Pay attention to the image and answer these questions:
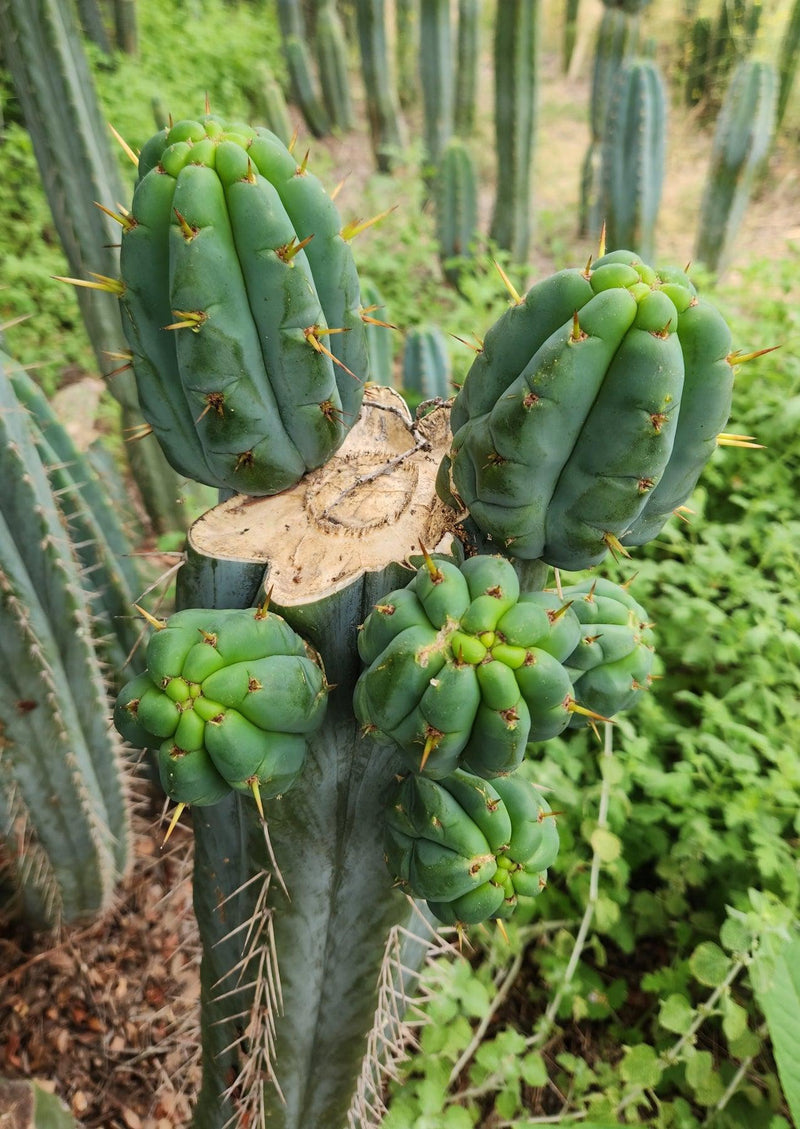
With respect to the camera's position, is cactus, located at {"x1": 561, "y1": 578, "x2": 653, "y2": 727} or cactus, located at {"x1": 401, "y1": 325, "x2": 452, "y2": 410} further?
cactus, located at {"x1": 401, "y1": 325, "x2": 452, "y2": 410}

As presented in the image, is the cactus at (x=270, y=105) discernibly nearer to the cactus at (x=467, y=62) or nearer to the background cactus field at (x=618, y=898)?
the cactus at (x=467, y=62)

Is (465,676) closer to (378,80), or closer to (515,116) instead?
(515,116)

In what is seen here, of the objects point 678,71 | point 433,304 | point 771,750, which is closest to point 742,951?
point 771,750

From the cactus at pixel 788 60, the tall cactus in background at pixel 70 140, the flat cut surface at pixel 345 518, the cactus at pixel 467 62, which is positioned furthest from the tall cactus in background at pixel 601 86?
the flat cut surface at pixel 345 518

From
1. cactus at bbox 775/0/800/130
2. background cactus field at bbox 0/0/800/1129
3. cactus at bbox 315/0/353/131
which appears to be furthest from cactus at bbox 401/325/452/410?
cactus at bbox 315/0/353/131

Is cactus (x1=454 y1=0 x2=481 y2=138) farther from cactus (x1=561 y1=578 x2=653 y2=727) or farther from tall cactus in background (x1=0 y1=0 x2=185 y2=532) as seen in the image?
cactus (x1=561 y1=578 x2=653 y2=727)

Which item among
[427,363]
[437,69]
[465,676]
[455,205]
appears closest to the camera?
Result: [465,676]

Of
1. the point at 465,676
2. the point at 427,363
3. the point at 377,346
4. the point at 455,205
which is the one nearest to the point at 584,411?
the point at 465,676
